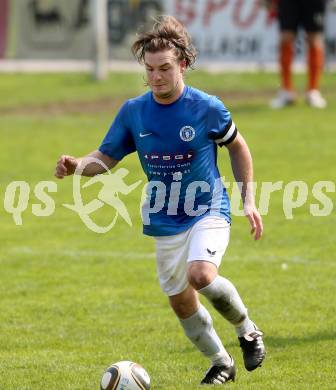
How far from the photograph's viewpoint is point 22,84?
23844 mm

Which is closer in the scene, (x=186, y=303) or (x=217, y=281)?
(x=217, y=281)

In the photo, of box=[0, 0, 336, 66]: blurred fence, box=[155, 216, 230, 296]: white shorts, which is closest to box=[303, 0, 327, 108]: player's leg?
box=[0, 0, 336, 66]: blurred fence

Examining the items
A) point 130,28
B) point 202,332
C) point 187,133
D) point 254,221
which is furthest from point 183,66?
point 130,28

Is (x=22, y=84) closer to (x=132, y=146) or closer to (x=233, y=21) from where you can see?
(x=233, y=21)

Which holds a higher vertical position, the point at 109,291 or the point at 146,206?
the point at 146,206

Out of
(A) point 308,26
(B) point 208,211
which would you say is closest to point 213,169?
(B) point 208,211

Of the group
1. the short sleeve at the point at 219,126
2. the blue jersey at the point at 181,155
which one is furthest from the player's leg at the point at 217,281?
the short sleeve at the point at 219,126

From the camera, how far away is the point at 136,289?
30.0 feet

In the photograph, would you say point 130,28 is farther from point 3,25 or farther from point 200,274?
point 200,274

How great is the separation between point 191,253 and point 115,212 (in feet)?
19.8

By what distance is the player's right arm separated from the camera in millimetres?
6555

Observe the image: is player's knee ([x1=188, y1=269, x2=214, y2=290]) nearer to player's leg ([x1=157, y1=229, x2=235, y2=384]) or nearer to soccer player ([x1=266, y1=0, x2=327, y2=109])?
player's leg ([x1=157, y1=229, x2=235, y2=384])

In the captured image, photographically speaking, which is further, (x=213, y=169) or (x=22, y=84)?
(x=22, y=84)

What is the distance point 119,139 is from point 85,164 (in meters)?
0.24
